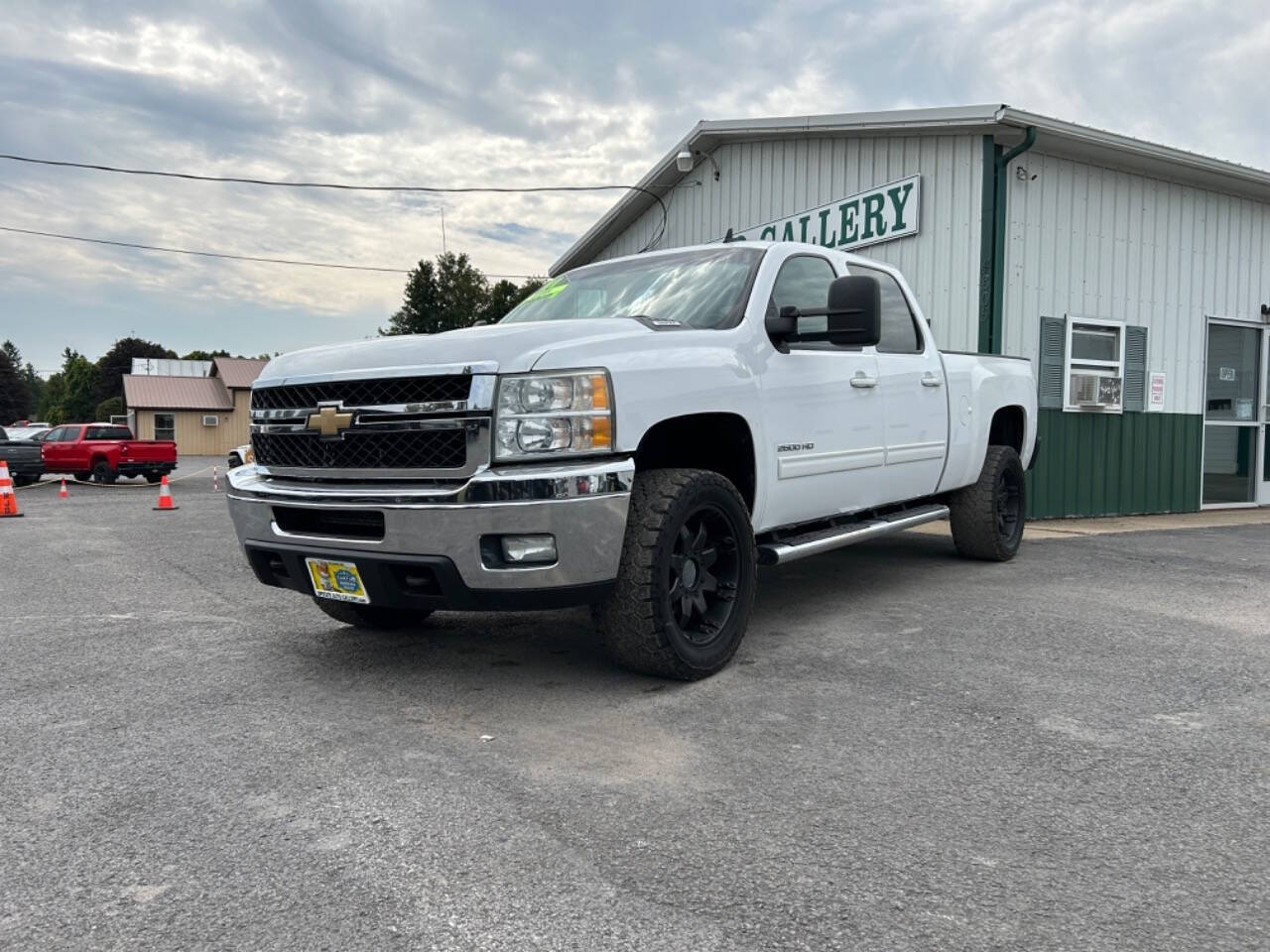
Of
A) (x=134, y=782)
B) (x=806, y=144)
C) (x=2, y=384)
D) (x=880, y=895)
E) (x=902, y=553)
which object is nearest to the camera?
(x=880, y=895)

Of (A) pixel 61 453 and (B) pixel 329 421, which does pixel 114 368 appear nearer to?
(A) pixel 61 453

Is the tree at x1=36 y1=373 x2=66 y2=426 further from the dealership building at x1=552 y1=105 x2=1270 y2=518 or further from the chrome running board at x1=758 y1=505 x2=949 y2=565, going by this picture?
the chrome running board at x1=758 y1=505 x2=949 y2=565

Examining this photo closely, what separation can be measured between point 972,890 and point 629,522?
1.83m

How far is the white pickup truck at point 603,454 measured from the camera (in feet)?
11.1

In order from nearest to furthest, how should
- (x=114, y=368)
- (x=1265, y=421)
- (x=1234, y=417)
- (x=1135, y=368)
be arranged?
1. (x=1135, y=368)
2. (x=1234, y=417)
3. (x=1265, y=421)
4. (x=114, y=368)

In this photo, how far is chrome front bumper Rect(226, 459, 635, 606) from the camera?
3.32 m

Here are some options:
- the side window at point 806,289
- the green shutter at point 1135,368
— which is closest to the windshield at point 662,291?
the side window at point 806,289

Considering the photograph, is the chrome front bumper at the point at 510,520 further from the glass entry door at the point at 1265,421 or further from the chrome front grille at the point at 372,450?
the glass entry door at the point at 1265,421

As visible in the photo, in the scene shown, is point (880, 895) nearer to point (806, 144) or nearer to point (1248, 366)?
point (806, 144)

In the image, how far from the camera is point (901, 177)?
10.4 meters

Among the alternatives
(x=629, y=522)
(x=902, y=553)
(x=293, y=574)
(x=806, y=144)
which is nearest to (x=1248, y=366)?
(x=806, y=144)

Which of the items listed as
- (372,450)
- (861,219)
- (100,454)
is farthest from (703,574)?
(100,454)

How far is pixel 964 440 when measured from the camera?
6.31 metres

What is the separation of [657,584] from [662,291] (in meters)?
1.77
